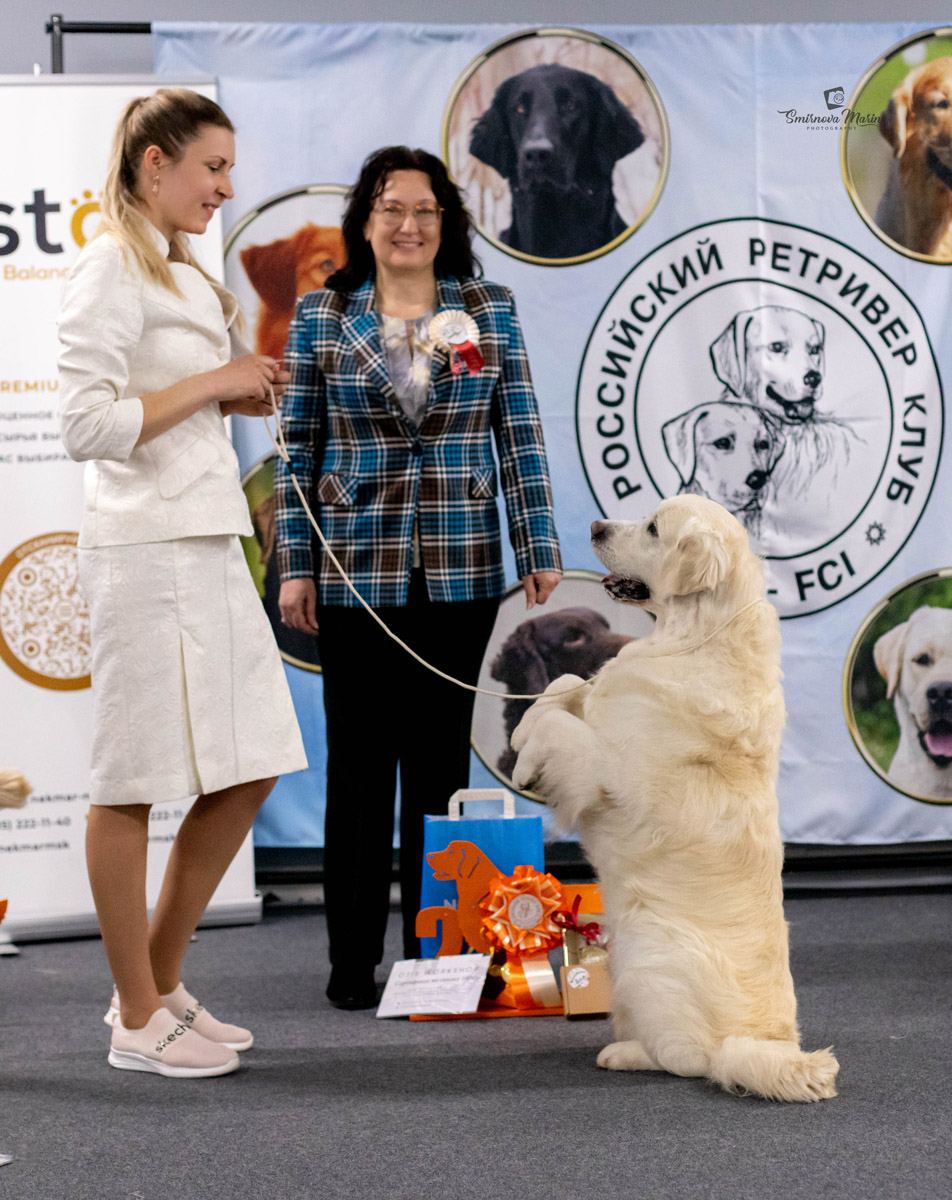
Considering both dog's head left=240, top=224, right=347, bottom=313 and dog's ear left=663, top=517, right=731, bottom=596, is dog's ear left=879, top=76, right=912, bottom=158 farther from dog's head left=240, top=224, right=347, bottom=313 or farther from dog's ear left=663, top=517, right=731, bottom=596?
dog's ear left=663, top=517, right=731, bottom=596

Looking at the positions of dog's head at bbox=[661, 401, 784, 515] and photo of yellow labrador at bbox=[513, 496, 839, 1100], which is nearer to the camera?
photo of yellow labrador at bbox=[513, 496, 839, 1100]

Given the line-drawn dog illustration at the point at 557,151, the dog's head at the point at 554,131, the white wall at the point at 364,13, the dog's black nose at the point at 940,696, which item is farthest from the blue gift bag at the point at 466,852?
the white wall at the point at 364,13

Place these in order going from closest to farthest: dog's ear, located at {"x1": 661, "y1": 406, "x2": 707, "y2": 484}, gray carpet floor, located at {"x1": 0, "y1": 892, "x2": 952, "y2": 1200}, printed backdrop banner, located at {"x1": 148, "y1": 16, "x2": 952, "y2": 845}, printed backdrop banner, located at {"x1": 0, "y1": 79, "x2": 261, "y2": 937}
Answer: gray carpet floor, located at {"x1": 0, "y1": 892, "x2": 952, "y2": 1200} → printed backdrop banner, located at {"x1": 0, "y1": 79, "x2": 261, "y2": 937} → printed backdrop banner, located at {"x1": 148, "y1": 16, "x2": 952, "y2": 845} → dog's ear, located at {"x1": 661, "y1": 406, "x2": 707, "y2": 484}

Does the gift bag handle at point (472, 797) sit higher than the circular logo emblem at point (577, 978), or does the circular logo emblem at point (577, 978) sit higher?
the gift bag handle at point (472, 797)

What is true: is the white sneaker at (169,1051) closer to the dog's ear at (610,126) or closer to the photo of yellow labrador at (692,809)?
the photo of yellow labrador at (692,809)

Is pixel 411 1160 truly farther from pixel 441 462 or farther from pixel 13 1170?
pixel 441 462

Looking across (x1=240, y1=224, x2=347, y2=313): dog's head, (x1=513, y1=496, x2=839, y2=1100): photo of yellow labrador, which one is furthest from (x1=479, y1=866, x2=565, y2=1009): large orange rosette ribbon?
(x1=240, y1=224, x2=347, y2=313): dog's head

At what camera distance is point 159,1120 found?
1833mm

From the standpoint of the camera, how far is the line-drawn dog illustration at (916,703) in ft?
11.6

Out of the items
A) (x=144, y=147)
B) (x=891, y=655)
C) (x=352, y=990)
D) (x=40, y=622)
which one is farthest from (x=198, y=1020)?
(x=891, y=655)

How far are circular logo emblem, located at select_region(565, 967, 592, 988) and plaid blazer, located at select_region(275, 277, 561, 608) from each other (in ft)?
2.69

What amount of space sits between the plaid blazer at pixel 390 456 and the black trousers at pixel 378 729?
6 centimetres

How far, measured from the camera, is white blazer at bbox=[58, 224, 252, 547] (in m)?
1.90

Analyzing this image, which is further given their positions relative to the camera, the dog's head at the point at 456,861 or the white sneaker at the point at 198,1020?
the dog's head at the point at 456,861
